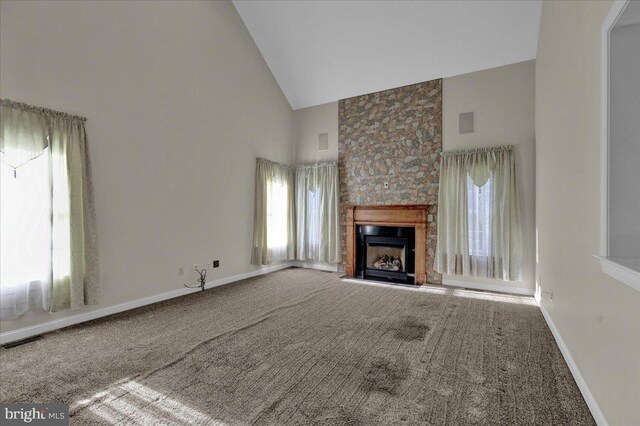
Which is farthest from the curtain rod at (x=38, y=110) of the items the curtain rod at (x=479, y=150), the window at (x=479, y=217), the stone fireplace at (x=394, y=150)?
the window at (x=479, y=217)

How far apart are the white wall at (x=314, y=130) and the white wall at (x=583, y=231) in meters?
3.52

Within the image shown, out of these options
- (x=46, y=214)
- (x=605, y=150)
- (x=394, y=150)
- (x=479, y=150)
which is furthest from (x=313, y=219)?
(x=605, y=150)

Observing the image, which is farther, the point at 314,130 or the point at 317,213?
the point at 314,130

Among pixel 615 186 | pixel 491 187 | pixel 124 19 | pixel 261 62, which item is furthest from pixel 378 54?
pixel 615 186

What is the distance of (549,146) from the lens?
2928mm

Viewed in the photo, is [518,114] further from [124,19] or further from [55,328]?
[55,328]

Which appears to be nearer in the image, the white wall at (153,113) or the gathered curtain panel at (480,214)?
the white wall at (153,113)

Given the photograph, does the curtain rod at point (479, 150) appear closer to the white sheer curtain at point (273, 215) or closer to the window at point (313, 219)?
the window at point (313, 219)

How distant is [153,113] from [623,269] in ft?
14.7

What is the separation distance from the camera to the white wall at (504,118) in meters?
4.16

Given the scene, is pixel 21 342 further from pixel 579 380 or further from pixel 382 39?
pixel 382 39

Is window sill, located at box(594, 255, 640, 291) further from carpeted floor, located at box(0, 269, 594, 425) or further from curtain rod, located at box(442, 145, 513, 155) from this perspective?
curtain rod, located at box(442, 145, 513, 155)

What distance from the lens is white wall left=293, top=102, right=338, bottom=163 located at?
19.1 feet

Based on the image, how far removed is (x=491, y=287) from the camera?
4.39m
